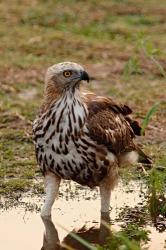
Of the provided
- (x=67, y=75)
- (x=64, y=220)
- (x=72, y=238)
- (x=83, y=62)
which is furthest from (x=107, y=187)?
(x=83, y=62)

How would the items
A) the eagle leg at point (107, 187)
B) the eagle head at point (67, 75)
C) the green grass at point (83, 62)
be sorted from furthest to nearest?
the green grass at point (83, 62)
the eagle leg at point (107, 187)
the eagle head at point (67, 75)

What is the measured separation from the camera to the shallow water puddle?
27.5ft

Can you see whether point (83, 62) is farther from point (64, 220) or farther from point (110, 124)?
point (64, 220)

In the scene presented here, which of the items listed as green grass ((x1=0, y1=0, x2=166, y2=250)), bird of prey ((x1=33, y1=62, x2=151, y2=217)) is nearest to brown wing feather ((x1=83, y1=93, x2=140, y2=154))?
bird of prey ((x1=33, y1=62, x2=151, y2=217))

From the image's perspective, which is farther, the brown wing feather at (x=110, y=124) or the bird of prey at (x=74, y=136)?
the brown wing feather at (x=110, y=124)

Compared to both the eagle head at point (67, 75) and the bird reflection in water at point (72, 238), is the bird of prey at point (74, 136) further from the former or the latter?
the bird reflection in water at point (72, 238)

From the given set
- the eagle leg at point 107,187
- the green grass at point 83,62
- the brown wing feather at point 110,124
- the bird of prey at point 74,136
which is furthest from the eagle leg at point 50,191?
the green grass at point 83,62

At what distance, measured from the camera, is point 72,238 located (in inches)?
334

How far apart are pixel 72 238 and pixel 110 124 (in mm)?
1085

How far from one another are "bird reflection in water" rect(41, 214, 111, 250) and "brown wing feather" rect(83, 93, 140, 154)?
670 mm

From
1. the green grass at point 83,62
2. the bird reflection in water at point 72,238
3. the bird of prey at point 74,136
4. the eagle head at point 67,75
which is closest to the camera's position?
the bird reflection in water at point 72,238

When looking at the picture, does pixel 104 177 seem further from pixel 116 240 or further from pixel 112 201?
pixel 116 240

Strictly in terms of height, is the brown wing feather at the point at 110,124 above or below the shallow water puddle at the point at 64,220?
above

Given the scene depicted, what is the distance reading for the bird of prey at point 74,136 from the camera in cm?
848
